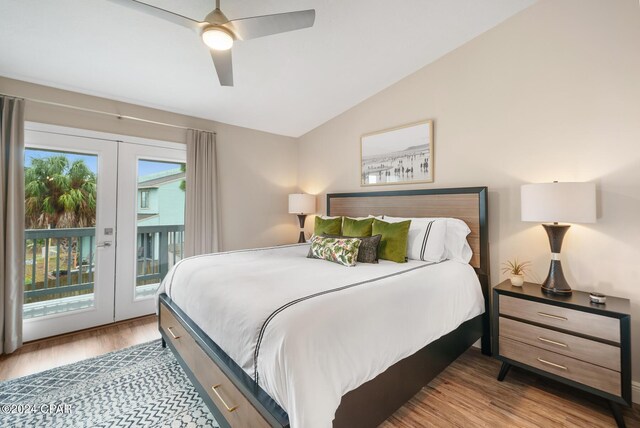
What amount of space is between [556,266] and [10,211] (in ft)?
14.9

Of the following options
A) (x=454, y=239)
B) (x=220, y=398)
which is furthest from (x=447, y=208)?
(x=220, y=398)

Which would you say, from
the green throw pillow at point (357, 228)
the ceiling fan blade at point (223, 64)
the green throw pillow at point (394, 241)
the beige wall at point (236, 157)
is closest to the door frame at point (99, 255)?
the beige wall at point (236, 157)

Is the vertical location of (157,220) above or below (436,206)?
below

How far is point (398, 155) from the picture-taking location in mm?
3354

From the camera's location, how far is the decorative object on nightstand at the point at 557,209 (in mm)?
1893

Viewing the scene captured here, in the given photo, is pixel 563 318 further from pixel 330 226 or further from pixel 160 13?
pixel 160 13

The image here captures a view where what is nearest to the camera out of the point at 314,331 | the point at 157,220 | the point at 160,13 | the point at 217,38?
the point at 314,331

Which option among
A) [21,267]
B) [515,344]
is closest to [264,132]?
[21,267]

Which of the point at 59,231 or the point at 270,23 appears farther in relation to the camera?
the point at 59,231

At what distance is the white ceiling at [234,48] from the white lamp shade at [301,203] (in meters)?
1.39

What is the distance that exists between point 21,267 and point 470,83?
460 cm

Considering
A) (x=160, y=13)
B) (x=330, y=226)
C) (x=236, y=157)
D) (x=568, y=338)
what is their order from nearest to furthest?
(x=160, y=13) → (x=568, y=338) → (x=330, y=226) → (x=236, y=157)

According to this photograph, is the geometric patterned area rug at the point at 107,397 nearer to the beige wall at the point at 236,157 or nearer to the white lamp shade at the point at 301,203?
the beige wall at the point at 236,157

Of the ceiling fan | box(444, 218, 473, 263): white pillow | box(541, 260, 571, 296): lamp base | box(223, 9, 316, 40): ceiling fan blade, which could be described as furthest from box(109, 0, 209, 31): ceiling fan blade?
box(541, 260, 571, 296): lamp base
